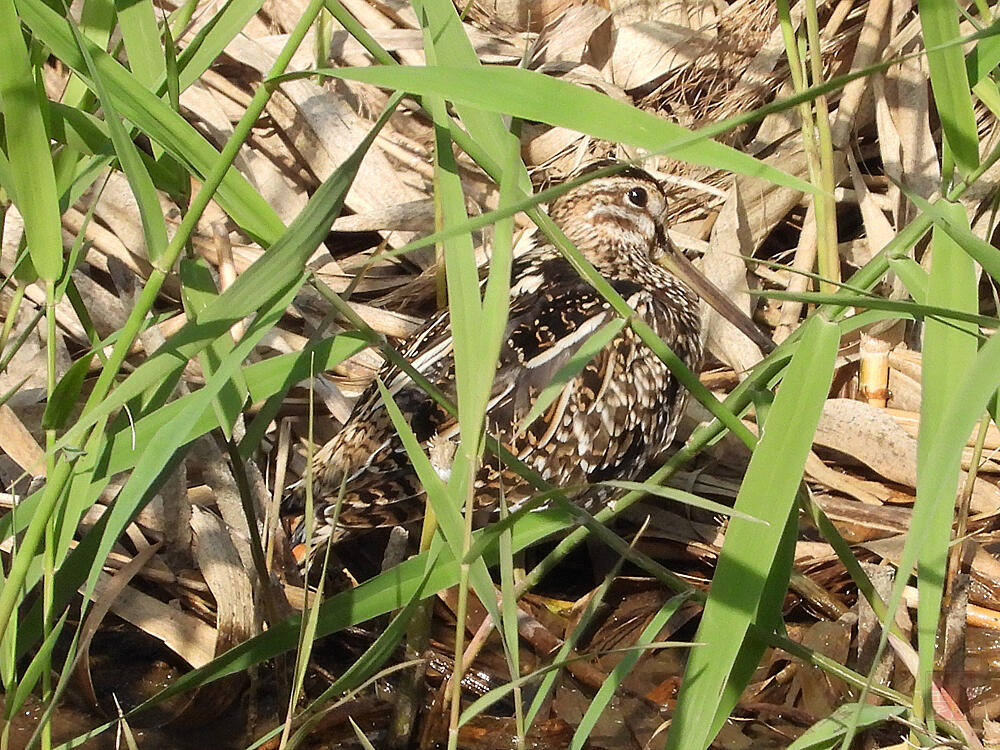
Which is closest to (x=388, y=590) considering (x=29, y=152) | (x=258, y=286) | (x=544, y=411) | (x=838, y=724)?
(x=258, y=286)

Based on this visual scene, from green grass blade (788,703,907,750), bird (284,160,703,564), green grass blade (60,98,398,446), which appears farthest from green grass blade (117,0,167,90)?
green grass blade (788,703,907,750)

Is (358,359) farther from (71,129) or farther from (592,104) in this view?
(592,104)

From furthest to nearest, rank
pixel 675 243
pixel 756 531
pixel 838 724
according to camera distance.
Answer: pixel 675 243, pixel 838 724, pixel 756 531

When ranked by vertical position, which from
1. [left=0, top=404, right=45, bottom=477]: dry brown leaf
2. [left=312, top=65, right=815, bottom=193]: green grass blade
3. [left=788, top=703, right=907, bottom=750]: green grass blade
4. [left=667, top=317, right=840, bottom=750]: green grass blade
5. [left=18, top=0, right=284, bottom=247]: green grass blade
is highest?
[left=312, top=65, right=815, bottom=193]: green grass blade

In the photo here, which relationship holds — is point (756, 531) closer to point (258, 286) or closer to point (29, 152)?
point (258, 286)

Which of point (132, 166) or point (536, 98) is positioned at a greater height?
point (536, 98)

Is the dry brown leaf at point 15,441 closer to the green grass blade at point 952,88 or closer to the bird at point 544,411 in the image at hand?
the bird at point 544,411

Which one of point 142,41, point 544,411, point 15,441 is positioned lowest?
point 15,441

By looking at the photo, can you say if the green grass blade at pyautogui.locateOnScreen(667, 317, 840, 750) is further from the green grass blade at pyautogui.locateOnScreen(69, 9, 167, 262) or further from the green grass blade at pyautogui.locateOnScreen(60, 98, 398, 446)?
the green grass blade at pyautogui.locateOnScreen(69, 9, 167, 262)
